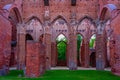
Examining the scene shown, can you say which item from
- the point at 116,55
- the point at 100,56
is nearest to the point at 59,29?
the point at 100,56

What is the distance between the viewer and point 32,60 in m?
12.1

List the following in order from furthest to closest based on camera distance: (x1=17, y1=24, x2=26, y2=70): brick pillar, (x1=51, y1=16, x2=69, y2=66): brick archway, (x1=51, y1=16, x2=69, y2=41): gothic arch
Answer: (x1=51, y1=16, x2=69, y2=41): gothic arch, (x1=51, y1=16, x2=69, y2=66): brick archway, (x1=17, y1=24, x2=26, y2=70): brick pillar

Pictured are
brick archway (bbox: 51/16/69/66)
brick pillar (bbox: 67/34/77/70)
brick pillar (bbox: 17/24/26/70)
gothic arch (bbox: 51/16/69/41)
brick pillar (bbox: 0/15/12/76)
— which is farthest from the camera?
gothic arch (bbox: 51/16/69/41)

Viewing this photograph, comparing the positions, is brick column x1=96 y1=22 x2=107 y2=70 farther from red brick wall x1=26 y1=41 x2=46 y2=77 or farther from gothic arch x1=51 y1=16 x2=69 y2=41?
gothic arch x1=51 y1=16 x2=69 y2=41

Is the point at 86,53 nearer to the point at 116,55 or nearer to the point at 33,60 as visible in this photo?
the point at 116,55

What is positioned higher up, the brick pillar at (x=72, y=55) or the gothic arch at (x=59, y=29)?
the gothic arch at (x=59, y=29)

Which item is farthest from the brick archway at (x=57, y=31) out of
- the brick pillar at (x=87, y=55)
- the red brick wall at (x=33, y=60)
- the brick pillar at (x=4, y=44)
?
the red brick wall at (x=33, y=60)

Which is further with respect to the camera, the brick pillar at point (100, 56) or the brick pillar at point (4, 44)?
the brick pillar at point (100, 56)

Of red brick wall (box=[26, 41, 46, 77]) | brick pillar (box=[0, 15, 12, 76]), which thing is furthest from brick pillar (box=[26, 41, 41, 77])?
A: brick pillar (box=[0, 15, 12, 76])

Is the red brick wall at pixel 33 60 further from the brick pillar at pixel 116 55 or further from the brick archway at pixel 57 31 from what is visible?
the brick archway at pixel 57 31

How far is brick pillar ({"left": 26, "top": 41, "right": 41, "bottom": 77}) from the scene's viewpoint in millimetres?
12055

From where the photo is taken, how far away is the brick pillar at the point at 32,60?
12.1 m

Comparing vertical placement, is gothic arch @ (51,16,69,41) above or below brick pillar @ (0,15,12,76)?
above

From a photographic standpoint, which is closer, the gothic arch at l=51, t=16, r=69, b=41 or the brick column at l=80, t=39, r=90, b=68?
the brick column at l=80, t=39, r=90, b=68
